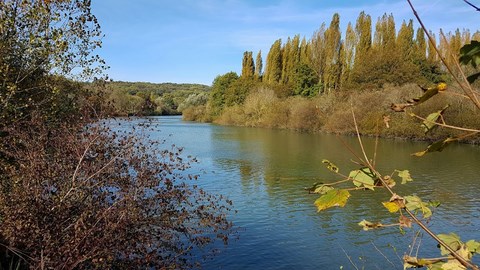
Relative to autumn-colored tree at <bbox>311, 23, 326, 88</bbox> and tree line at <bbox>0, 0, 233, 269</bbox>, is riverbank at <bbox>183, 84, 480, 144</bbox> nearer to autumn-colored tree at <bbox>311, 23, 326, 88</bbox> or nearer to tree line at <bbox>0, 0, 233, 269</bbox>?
autumn-colored tree at <bbox>311, 23, 326, 88</bbox>

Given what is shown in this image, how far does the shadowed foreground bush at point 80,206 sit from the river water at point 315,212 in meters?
1.51

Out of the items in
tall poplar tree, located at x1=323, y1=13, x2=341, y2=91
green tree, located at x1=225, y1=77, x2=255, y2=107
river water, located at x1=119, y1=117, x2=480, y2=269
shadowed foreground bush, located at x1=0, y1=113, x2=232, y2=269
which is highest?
tall poplar tree, located at x1=323, y1=13, x2=341, y2=91

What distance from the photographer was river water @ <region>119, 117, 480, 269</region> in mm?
9562

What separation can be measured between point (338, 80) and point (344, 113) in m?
14.3

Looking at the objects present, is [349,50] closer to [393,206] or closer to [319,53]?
[319,53]

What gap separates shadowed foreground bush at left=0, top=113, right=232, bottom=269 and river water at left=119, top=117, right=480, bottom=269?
1510 millimetres

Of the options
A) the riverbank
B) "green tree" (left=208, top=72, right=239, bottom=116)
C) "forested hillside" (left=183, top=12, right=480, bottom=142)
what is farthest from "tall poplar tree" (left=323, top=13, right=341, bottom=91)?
"green tree" (left=208, top=72, right=239, bottom=116)

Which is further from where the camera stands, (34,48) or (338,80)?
(338,80)

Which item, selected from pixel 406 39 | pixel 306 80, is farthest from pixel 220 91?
pixel 406 39

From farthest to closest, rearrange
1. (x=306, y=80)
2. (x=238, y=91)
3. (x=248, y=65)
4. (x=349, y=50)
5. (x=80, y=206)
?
(x=248, y=65)
(x=238, y=91)
(x=306, y=80)
(x=349, y=50)
(x=80, y=206)

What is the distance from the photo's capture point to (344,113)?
3997cm

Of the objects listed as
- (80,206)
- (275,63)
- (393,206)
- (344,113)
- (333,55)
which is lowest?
(80,206)

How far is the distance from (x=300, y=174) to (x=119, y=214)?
1367 cm

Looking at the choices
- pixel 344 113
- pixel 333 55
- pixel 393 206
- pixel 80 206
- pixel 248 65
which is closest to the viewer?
pixel 393 206
